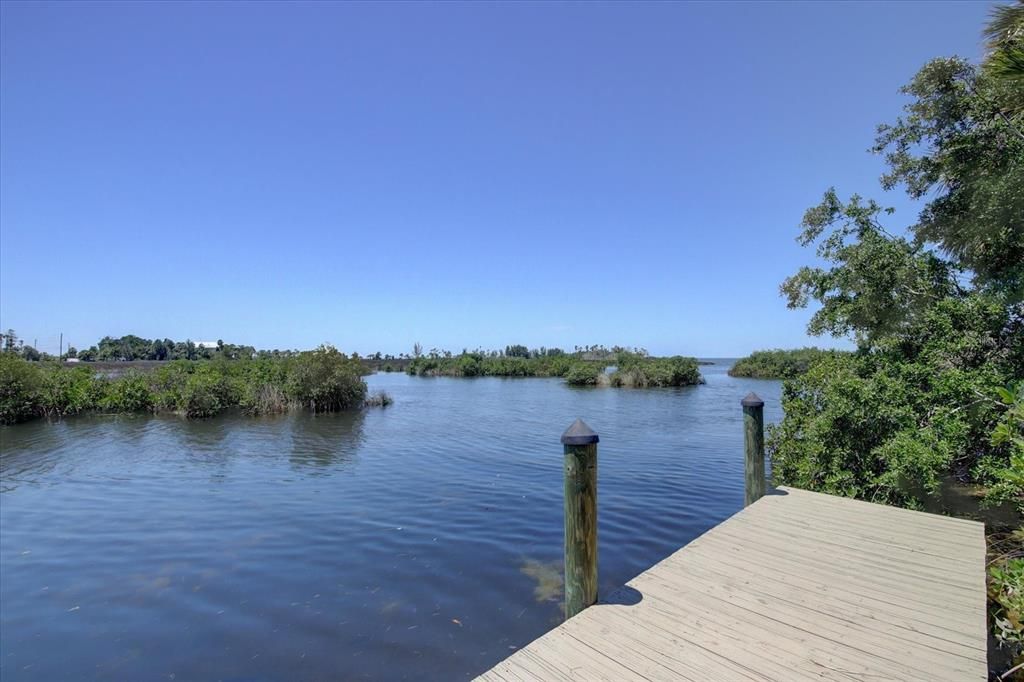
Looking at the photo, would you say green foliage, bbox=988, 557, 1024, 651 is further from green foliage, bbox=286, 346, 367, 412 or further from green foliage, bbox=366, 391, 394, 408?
green foliage, bbox=366, 391, 394, 408

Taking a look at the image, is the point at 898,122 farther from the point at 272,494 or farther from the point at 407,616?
the point at 272,494

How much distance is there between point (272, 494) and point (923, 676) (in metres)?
10.1

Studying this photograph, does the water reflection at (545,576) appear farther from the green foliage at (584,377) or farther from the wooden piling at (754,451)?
the green foliage at (584,377)

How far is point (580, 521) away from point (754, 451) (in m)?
3.55

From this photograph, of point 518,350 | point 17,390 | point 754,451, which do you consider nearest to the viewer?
point 754,451

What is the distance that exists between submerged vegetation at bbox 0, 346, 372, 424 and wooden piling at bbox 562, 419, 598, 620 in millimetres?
23096

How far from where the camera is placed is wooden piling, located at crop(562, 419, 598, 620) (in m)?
3.73

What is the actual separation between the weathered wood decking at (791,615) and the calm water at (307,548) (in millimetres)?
1616

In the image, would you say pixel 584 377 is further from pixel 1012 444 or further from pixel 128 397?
pixel 1012 444

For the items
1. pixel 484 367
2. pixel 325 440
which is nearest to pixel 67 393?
pixel 325 440

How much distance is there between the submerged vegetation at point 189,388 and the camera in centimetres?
2108

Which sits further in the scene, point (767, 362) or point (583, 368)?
point (767, 362)

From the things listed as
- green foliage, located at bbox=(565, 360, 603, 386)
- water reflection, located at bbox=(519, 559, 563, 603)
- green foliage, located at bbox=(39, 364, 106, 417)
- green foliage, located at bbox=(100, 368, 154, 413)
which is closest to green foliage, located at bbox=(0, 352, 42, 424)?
green foliage, located at bbox=(39, 364, 106, 417)

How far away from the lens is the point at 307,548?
714 cm
